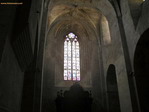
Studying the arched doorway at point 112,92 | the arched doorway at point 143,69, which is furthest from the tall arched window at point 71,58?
the arched doorway at point 143,69

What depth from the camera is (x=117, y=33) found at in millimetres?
9789

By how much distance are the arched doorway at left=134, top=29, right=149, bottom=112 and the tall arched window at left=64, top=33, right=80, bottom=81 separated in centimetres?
559

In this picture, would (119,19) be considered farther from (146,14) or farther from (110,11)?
(146,14)

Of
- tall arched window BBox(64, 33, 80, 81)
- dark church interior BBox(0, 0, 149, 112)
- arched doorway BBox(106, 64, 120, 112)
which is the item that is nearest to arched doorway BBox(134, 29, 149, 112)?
dark church interior BBox(0, 0, 149, 112)

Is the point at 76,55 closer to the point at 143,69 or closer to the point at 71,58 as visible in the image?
the point at 71,58

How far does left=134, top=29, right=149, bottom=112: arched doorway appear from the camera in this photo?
7471 millimetres

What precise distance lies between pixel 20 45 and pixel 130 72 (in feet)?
20.5

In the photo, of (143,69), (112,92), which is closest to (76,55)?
(112,92)

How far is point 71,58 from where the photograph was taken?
13.5 m

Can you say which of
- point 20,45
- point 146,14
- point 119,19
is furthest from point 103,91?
point 20,45

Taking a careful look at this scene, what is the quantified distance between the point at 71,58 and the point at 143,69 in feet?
21.6

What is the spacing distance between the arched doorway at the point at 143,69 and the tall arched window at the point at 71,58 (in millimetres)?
5587

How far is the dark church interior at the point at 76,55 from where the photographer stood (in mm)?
3301

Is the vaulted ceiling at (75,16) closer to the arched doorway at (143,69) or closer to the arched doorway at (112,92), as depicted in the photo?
the arched doorway at (112,92)
